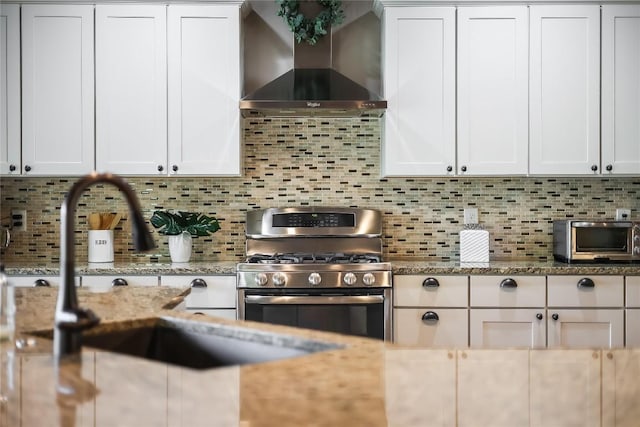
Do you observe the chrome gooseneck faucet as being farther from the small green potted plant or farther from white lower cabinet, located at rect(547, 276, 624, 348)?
white lower cabinet, located at rect(547, 276, 624, 348)

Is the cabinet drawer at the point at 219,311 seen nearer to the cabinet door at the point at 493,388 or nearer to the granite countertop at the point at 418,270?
the granite countertop at the point at 418,270

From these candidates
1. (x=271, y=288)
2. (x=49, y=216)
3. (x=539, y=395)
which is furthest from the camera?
(x=49, y=216)

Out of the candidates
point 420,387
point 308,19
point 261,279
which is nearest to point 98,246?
point 261,279

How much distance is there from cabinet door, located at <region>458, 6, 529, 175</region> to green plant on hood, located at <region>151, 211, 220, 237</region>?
5.10 feet

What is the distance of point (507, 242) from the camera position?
14.0 ft

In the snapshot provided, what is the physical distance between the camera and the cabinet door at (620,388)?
1.02 meters

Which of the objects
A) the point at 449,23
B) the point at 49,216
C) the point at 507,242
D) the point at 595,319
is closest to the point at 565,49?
the point at 449,23

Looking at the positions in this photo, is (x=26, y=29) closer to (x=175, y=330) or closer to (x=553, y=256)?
(x=175, y=330)

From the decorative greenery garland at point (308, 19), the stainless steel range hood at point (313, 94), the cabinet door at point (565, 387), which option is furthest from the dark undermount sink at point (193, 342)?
the decorative greenery garland at point (308, 19)

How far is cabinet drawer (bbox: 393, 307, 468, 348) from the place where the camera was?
3.61 m

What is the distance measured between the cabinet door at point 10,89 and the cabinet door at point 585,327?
3200 mm

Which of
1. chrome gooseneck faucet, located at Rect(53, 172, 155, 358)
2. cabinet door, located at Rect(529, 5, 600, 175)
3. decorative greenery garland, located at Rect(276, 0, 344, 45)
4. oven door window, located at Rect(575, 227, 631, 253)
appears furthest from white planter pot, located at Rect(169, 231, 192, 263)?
chrome gooseneck faucet, located at Rect(53, 172, 155, 358)

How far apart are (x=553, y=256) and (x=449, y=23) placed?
5.31ft

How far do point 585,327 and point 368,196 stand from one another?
1502 mm
